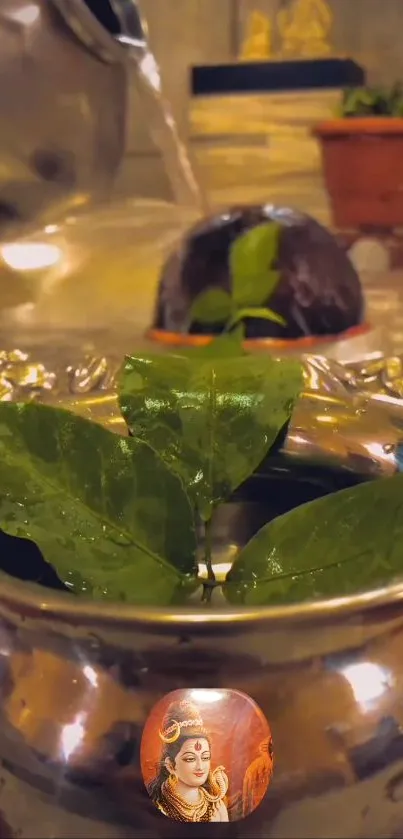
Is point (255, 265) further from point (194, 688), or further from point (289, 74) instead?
point (289, 74)

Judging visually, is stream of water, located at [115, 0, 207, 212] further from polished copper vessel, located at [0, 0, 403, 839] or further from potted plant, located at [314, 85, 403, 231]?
polished copper vessel, located at [0, 0, 403, 839]

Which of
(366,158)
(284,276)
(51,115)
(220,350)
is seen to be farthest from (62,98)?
(220,350)

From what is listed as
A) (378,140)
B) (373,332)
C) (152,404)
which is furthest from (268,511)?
(378,140)

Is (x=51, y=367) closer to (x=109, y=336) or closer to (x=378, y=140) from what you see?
(x=109, y=336)

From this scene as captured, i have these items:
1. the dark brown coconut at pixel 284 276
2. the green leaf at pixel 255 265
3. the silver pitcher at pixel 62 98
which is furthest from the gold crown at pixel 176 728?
the silver pitcher at pixel 62 98

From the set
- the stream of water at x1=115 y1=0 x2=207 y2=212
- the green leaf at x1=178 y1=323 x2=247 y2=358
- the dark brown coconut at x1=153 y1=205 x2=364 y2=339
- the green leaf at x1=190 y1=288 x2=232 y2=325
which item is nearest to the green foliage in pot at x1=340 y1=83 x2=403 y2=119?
the stream of water at x1=115 y1=0 x2=207 y2=212

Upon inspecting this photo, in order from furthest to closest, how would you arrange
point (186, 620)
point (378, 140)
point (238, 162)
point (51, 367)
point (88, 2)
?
point (238, 162) < point (378, 140) < point (88, 2) < point (51, 367) < point (186, 620)

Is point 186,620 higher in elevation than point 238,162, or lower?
higher
